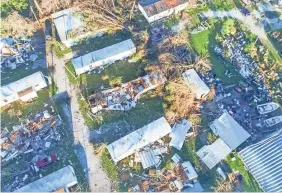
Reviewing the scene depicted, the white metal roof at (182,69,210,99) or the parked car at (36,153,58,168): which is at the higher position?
the white metal roof at (182,69,210,99)

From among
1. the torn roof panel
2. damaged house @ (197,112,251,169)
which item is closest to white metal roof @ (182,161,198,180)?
damaged house @ (197,112,251,169)

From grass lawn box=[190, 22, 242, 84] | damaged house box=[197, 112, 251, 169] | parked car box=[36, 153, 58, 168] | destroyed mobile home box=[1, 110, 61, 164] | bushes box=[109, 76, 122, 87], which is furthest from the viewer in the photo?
grass lawn box=[190, 22, 242, 84]

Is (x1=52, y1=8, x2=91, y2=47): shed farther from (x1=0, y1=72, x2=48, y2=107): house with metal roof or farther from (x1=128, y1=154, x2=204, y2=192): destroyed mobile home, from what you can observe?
(x1=128, y1=154, x2=204, y2=192): destroyed mobile home

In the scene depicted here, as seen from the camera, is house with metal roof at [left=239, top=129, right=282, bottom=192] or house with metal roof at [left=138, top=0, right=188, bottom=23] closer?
house with metal roof at [left=239, top=129, right=282, bottom=192]

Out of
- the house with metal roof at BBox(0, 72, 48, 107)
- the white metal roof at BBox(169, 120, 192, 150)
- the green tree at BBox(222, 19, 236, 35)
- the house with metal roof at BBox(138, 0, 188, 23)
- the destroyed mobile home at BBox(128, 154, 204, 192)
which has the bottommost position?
the destroyed mobile home at BBox(128, 154, 204, 192)

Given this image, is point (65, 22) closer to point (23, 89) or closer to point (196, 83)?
point (23, 89)

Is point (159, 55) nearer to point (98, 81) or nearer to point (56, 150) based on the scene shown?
point (98, 81)

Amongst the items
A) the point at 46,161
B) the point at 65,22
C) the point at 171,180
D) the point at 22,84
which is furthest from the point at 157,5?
the point at 46,161

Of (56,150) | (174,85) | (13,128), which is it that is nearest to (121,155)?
(56,150)
